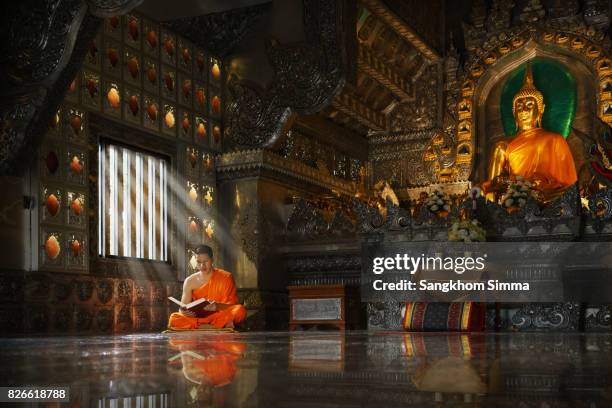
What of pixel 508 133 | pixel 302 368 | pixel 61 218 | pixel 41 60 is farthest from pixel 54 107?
pixel 508 133

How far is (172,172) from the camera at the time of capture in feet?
37.0

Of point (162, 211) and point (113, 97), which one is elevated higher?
point (113, 97)

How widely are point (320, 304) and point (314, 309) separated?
10cm

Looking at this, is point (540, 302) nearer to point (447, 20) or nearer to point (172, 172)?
point (172, 172)

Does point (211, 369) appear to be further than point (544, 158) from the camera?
No

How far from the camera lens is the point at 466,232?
9148mm

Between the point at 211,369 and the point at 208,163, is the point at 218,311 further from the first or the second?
the point at 211,369

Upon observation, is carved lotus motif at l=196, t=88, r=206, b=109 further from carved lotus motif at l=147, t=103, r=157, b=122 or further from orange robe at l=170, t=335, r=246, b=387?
orange robe at l=170, t=335, r=246, b=387

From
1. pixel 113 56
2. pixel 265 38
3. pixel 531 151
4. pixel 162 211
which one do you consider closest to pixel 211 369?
pixel 113 56

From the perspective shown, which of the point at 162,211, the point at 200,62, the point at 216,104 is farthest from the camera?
the point at 216,104

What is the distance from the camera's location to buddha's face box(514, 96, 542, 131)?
14578mm

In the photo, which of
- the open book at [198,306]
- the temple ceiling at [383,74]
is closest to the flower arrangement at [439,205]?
the open book at [198,306]

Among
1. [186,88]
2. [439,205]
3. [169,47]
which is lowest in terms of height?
[439,205]

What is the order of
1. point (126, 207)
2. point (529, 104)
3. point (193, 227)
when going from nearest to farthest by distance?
1. point (126, 207)
2. point (193, 227)
3. point (529, 104)
